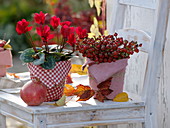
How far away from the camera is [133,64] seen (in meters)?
2.26

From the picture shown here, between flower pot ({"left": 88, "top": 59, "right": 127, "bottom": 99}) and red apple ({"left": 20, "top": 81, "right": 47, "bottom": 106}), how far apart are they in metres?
0.21

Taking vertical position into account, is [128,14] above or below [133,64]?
above

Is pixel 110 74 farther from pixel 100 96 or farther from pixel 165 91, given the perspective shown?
pixel 165 91

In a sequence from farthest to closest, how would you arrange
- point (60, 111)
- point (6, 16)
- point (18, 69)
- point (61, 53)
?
point (6, 16) → point (18, 69) → point (61, 53) → point (60, 111)

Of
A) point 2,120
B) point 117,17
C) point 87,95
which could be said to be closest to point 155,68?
point 87,95

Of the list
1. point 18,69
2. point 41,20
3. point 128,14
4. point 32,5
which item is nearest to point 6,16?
point 32,5

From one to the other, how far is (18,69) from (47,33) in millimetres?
4223

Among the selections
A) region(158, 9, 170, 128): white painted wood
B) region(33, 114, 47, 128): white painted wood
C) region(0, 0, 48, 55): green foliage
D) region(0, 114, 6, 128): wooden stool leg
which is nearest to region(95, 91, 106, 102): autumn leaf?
region(33, 114, 47, 128): white painted wood

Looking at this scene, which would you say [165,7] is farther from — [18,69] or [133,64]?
[18,69]

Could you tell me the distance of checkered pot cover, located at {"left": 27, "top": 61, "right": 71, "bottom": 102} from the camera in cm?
173

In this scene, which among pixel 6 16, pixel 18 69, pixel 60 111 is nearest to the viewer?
pixel 60 111

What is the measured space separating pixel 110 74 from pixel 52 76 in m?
0.24

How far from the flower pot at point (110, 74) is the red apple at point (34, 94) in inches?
8.5

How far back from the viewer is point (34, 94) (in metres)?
1.66
